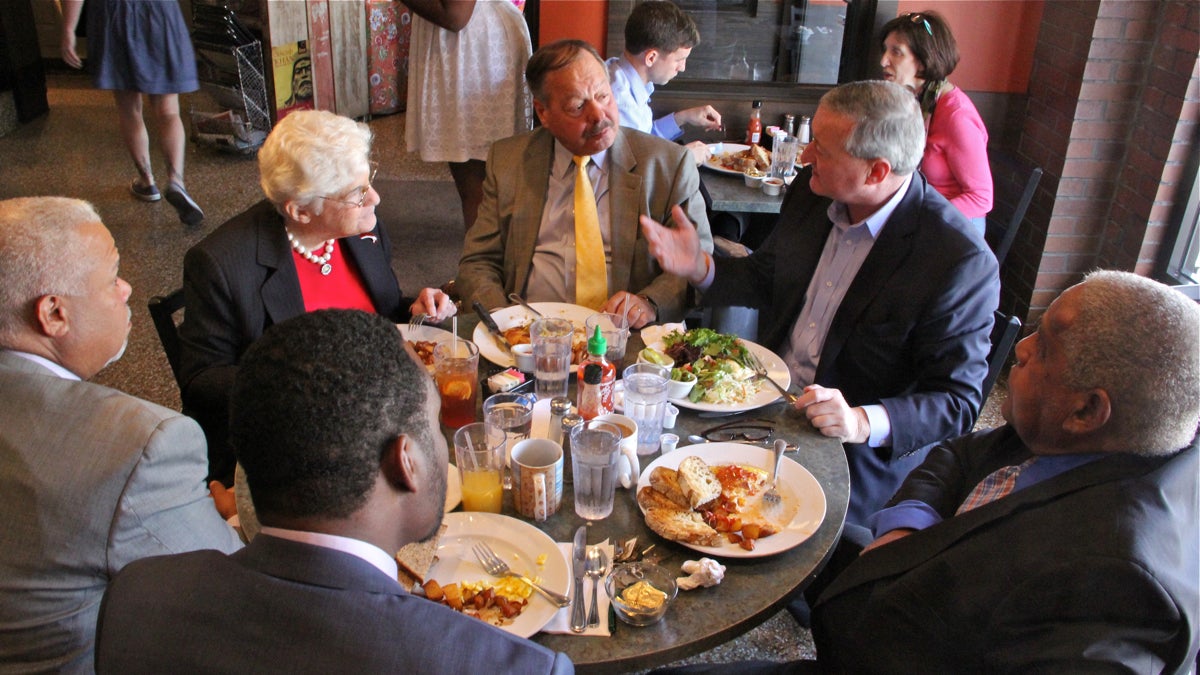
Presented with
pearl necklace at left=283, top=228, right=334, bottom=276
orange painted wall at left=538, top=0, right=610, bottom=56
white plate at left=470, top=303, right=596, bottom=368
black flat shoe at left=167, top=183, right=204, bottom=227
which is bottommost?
black flat shoe at left=167, top=183, right=204, bottom=227

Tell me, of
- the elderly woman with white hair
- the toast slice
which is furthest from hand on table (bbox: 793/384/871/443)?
the elderly woman with white hair

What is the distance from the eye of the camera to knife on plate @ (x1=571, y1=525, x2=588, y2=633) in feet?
4.81

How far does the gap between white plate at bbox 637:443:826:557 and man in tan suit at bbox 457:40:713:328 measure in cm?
82

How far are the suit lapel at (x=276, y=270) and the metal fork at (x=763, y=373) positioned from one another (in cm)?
115

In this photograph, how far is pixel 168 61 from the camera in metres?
5.21

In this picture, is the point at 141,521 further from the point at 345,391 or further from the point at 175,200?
the point at 175,200

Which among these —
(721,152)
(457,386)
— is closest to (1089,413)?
(457,386)

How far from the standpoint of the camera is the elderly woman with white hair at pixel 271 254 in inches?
88.7

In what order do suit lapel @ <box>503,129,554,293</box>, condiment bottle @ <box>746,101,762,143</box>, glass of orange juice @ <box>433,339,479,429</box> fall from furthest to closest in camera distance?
1. condiment bottle @ <box>746,101,762,143</box>
2. suit lapel @ <box>503,129,554,293</box>
3. glass of orange juice @ <box>433,339,479,429</box>

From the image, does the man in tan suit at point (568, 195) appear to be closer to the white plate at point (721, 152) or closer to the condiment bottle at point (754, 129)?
the white plate at point (721, 152)

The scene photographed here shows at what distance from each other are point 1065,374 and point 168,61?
5.16 metres

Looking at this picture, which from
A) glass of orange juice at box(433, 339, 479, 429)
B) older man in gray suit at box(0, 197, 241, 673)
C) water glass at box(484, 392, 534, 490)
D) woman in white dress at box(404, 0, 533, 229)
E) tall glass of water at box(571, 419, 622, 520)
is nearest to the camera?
older man in gray suit at box(0, 197, 241, 673)

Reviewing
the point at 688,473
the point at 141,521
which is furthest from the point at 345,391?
the point at 688,473

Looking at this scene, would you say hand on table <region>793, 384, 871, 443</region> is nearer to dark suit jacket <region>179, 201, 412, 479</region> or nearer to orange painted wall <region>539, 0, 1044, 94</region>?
dark suit jacket <region>179, 201, 412, 479</region>
